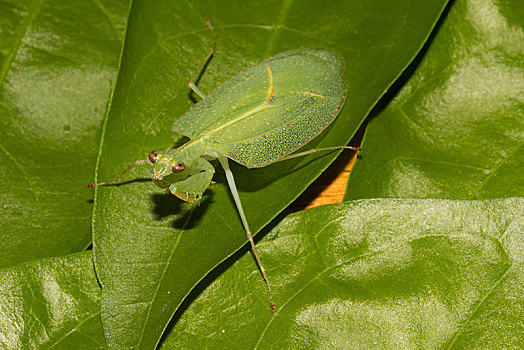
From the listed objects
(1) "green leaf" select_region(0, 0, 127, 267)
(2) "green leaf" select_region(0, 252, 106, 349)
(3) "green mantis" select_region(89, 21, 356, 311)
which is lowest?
(2) "green leaf" select_region(0, 252, 106, 349)

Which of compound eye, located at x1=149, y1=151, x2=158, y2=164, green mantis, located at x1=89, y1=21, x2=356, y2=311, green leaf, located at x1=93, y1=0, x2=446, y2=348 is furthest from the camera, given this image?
green mantis, located at x1=89, y1=21, x2=356, y2=311

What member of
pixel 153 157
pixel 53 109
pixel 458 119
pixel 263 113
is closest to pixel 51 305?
pixel 153 157

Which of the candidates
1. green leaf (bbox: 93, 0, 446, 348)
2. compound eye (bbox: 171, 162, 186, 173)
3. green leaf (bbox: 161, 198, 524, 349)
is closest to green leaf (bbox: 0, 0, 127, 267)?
green leaf (bbox: 93, 0, 446, 348)

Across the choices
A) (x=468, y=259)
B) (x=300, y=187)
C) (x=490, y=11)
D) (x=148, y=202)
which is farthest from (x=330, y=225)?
(x=490, y=11)

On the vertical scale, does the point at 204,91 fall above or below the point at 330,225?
above

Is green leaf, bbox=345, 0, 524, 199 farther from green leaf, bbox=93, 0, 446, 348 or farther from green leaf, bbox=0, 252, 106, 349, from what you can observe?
green leaf, bbox=0, 252, 106, 349

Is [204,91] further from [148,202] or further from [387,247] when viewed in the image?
[387,247]

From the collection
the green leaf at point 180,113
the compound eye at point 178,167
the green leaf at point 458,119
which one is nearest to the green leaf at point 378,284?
the green leaf at point 180,113
